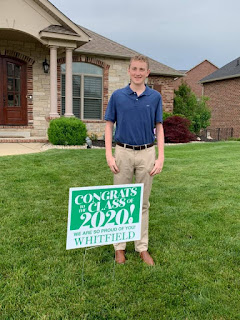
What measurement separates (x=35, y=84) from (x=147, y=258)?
11308 millimetres

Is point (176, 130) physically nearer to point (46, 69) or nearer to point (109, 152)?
point (46, 69)

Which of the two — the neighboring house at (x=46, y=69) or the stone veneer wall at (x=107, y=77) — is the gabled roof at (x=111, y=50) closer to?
the neighboring house at (x=46, y=69)

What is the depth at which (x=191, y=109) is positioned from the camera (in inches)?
724

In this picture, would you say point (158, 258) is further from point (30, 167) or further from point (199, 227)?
point (30, 167)

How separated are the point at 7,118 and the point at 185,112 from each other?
9.77 metres

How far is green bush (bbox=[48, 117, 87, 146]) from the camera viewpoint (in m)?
10.9

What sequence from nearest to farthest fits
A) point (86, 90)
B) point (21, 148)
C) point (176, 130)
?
point (21, 148) < point (176, 130) < point (86, 90)

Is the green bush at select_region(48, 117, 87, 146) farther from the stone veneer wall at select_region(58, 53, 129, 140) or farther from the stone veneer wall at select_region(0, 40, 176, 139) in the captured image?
the stone veneer wall at select_region(58, 53, 129, 140)

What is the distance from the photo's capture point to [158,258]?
3178 millimetres

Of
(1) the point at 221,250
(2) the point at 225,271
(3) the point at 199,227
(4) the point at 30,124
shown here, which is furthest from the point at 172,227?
(4) the point at 30,124

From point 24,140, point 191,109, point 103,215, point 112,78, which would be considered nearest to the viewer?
point 103,215

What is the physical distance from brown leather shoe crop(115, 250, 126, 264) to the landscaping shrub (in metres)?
11.3

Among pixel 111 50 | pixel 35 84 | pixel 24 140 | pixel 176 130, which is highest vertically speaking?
pixel 111 50

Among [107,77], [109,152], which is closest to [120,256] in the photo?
[109,152]
